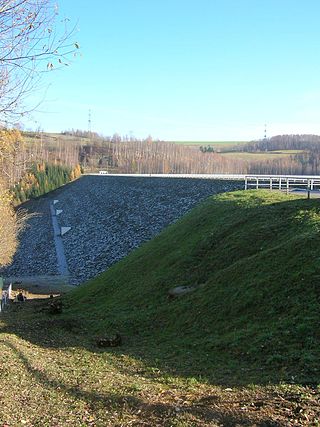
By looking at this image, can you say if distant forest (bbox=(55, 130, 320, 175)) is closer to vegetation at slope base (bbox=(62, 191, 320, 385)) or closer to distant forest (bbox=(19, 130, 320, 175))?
distant forest (bbox=(19, 130, 320, 175))

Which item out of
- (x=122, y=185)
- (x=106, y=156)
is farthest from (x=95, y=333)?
(x=106, y=156)

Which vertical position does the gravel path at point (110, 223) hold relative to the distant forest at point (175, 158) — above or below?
below

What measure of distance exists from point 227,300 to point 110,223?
3270 cm

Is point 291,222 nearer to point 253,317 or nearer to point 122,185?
point 253,317

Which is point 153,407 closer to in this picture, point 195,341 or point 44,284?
point 195,341

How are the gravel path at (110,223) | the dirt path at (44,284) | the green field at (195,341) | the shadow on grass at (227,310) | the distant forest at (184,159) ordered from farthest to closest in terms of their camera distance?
1. the distant forest at (184,159)
2. the gravel path at (110,223)
3. the dirt path at (44,284)
4. the shadow on grass at (227,310)
5. the green field at (195,341)

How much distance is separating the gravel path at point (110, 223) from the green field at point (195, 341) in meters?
15.8

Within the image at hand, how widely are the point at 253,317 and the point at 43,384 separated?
204 inches

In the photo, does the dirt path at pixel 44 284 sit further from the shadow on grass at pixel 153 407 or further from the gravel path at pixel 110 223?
the shadow on grass at pixel 153 407

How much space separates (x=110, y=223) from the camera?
145 ft

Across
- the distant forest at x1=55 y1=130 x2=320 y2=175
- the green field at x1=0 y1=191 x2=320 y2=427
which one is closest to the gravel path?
the green field at x1=0 y1=191 x2=320 y2=427

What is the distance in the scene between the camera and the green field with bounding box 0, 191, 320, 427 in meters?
6.34

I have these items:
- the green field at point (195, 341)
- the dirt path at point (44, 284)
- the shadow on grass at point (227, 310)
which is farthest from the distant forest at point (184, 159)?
the green field at point (195, 341)

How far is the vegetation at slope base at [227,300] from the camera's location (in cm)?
873
